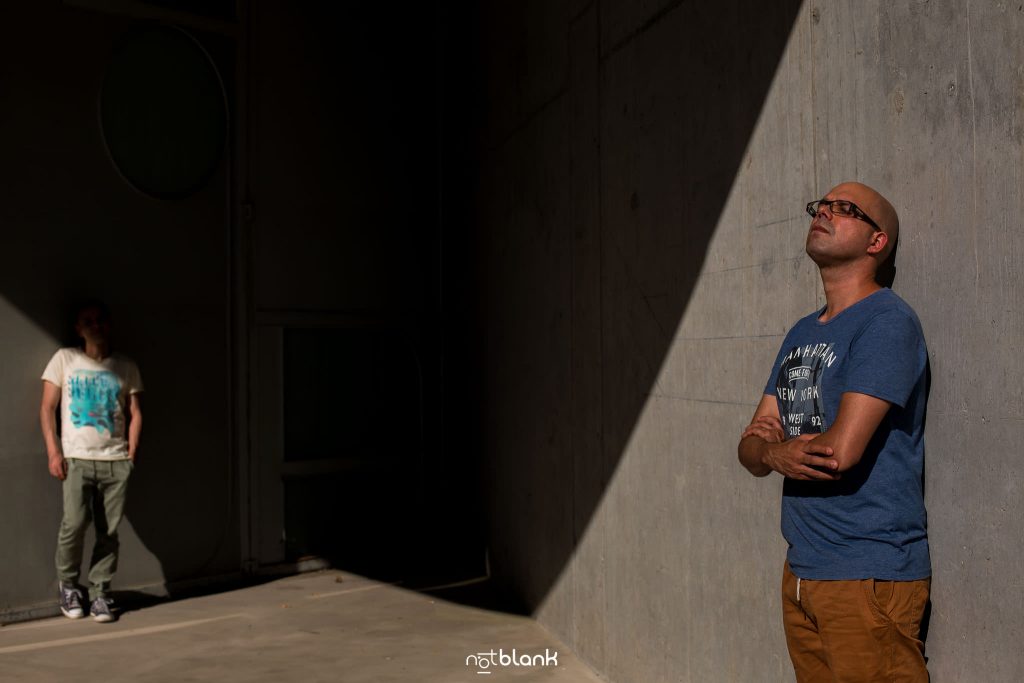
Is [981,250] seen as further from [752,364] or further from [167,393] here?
[167,393]

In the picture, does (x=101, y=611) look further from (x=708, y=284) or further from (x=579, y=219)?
(x=708, y=284)

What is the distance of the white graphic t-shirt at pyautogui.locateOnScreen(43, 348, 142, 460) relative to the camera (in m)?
5.03

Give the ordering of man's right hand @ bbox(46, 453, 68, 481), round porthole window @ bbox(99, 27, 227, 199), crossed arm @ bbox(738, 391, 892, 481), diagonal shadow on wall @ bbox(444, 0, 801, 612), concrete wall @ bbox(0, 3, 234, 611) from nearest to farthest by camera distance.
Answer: crossed arm @ bbox(738, 391, 892, 481), diagonal shadow on wall @ bbox(444, 0, 801, 612), man's right hand @ bbox(46, 453, 68, 481), concrete wall @ bbox(0, 3, 234, 611), round porthole window @ bbox(99, 27, 227, 199)

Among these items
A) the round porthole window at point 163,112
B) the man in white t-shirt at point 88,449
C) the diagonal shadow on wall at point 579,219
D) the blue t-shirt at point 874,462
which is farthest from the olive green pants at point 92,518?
the blue t-shirt at point 874,462

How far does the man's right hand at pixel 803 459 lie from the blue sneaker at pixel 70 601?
4240 mm

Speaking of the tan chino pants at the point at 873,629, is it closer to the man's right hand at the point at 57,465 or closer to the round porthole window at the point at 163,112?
the man's right hand at the point at 57,465

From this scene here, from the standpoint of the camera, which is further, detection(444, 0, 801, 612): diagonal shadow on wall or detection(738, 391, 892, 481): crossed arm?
detection(444, 0, 801, 612): diagonal shadow on wall

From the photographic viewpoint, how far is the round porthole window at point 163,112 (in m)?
5.50

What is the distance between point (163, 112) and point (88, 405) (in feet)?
6.16

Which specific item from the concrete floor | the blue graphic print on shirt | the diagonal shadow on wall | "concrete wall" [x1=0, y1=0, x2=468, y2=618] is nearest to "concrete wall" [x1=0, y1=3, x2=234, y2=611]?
"concrete wall" [x1=0, y1=0, x2=468, y2=618]

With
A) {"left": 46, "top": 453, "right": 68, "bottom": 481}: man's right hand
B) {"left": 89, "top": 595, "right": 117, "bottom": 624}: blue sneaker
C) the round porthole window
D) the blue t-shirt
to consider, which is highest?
the round porthole window

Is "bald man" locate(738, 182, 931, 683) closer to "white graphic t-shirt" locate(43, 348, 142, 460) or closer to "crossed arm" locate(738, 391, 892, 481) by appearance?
"crossed arm" locate(738, 391, 892, 481)

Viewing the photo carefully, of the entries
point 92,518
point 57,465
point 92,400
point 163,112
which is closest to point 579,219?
point 92,400

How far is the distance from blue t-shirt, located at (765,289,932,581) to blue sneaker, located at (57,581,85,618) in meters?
4.27
